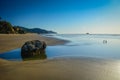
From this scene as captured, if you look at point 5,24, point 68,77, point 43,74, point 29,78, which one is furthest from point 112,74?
point 5,24

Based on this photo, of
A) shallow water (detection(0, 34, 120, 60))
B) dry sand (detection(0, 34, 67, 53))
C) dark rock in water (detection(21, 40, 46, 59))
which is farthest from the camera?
dry sand (detection(0, 34, 67, 53))

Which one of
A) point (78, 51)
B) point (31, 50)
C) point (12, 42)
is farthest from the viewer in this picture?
point (12, 42)

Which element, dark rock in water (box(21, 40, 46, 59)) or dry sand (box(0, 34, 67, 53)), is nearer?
dark rock in water (box(21, 40, 46, 59))

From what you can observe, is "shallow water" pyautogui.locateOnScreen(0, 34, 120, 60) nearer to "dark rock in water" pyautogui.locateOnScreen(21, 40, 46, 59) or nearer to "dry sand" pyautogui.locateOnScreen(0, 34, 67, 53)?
"dark rock in water" pyautogui.locateOnScreen(21, 40, 46, 59)

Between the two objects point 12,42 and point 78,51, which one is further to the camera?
point 12,42

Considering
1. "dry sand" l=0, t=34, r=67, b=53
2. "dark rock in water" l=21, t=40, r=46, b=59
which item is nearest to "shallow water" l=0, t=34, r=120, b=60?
"dark rock in water" l=21, t=40, r=46, b=59

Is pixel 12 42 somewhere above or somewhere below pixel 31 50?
above

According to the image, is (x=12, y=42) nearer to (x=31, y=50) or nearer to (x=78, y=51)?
(x=31, y=50)

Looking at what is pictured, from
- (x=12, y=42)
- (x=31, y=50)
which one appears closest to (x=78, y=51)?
(x=31, y=50)

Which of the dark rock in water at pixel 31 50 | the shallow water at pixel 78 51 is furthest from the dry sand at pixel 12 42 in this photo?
the dark rock in water at pixel 31 50

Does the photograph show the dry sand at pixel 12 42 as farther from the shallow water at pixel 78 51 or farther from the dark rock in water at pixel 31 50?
the dark rock in water at pixel 31 50

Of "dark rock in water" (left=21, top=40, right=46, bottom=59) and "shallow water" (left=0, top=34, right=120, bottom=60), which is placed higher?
"dark rock in water" (left=21, top=40, right=46, bottom=59)

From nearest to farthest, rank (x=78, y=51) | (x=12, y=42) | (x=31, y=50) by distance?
(x=31, y=50), (x=78, y=51), (x=12, y=42)

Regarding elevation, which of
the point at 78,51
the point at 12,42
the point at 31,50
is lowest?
the point at 78,51
